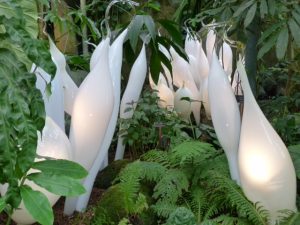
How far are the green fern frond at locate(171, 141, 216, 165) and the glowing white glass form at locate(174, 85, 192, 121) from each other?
120 centimetres

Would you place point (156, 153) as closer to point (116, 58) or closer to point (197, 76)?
point (116, 58)

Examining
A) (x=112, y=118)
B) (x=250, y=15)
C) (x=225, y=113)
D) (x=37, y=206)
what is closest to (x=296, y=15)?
(x=250, y=15)

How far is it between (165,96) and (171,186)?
1564 mm

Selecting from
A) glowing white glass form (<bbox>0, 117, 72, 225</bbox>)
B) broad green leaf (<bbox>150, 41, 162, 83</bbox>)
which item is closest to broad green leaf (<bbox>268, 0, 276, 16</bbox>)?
glowing white glass form (<bbox>0, 117, 72, 225</bbox>)

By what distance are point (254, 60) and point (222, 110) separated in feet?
2.44

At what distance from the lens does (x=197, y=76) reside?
423 centimetres

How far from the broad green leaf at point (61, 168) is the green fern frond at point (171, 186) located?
0.81m

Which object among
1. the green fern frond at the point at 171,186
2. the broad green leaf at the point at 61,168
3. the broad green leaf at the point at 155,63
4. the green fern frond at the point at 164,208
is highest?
the broad green leaf at the point at 155,63

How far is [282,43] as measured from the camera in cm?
201

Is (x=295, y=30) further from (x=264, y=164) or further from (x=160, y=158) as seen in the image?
(x=160, y=158)

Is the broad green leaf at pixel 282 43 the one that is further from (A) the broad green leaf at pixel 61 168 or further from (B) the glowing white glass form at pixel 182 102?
(B) the glowing white glass form at pixel 182 102

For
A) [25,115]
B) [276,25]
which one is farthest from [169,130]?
[25,115]

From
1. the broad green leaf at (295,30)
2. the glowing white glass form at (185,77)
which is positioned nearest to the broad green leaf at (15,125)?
the broad green leaf at (295,30)

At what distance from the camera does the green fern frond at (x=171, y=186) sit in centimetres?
221
